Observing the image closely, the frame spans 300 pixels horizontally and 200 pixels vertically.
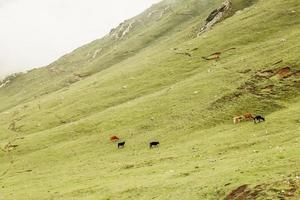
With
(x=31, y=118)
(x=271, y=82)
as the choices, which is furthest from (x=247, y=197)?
(x=31, y=118)

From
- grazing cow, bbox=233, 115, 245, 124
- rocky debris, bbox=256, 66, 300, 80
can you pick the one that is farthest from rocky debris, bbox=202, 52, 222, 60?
grazing cow, bbox=233, 115, 245, 124

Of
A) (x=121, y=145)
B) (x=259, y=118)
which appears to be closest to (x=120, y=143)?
(x=121, y=145)

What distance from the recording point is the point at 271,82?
80.0 m

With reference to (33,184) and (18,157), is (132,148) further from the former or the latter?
(18,157)

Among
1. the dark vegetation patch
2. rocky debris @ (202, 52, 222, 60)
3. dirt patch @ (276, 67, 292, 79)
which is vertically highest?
rocky debris @ (202, 52, 222, 60)

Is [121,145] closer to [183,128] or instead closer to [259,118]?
[183,128]

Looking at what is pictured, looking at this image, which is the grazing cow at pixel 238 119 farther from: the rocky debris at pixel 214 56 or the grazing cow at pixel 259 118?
the rocky debris at pixel 214 56

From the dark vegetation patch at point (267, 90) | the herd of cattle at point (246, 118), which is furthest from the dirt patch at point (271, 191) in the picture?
the dark vegetation patch at point (267, 90)

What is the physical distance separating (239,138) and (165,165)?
33.4ft

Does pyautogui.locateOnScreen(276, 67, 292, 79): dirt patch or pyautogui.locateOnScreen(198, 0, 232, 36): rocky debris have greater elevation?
pyautogui.locateOnScreen(198, 0, 232, 36): rocky debris

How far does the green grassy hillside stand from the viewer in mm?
43688

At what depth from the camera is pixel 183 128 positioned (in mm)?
74312

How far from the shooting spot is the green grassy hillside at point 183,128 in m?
43.7

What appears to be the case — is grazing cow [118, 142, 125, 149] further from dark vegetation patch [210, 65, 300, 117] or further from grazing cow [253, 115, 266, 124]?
grazing cow [253, 115, 266, 124]
